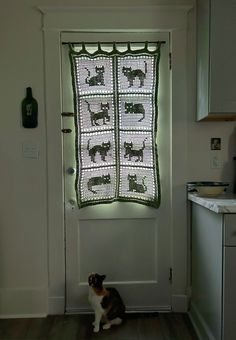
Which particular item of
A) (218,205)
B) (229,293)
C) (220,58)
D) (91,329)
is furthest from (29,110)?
(229,293)

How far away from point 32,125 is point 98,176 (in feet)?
2.07

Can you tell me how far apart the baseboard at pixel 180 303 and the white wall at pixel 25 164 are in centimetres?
93

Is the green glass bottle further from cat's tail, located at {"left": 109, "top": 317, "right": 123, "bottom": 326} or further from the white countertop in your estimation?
cat's tail, located at {"left": 109, "top": 317, "right": 123, "bottom": 326}

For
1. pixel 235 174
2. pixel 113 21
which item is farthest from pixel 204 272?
pixel 113 21

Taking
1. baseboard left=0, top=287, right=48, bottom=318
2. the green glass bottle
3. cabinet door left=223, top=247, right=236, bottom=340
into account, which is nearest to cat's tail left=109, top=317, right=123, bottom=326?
baseboard left=0, top=287, right=48, bottom=318

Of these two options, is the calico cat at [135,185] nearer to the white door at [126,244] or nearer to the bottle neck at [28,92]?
the white door at [126,244]

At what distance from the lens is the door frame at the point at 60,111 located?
2.24 m

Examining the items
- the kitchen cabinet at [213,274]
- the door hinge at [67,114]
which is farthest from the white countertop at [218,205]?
the door hinge at [67,114]

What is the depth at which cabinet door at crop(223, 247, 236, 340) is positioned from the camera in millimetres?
1630

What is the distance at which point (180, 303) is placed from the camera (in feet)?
7.69

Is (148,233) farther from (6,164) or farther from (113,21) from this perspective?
(113,21)

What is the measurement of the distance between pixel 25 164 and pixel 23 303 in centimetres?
107

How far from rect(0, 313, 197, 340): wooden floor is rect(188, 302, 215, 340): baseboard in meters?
0.04

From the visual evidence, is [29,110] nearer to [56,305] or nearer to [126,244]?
[126,244]
